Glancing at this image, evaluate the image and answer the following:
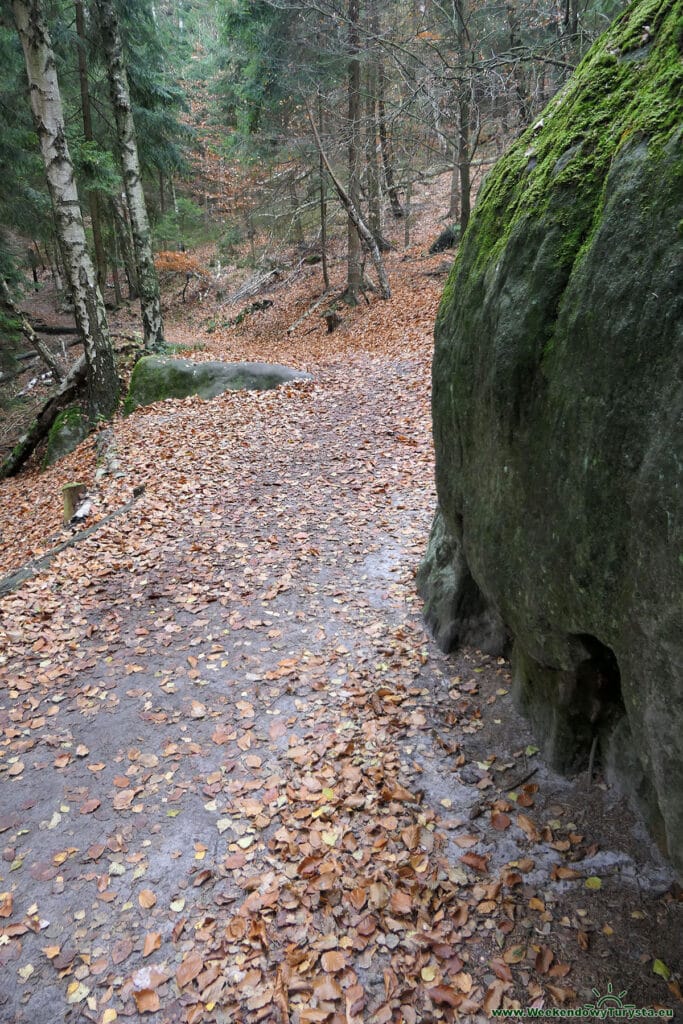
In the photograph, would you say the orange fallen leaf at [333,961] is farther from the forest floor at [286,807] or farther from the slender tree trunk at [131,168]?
the slender tree trunk at [131,168]

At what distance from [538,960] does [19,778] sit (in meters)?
3.73

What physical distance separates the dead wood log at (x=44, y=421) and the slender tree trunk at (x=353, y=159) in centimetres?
855

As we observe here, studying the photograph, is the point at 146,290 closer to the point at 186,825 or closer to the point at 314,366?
the point at 314,366

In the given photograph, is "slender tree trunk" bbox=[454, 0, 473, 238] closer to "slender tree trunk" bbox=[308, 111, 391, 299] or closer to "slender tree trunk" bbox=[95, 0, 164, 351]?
"slender tree trunk" bbox=[308, 111, 391, 299]

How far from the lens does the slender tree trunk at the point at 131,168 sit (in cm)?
1233

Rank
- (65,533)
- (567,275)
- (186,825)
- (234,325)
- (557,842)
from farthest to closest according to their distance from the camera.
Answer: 1. (234,325)
2. (65,533)
3. (186,825)
4. (557,842)
5. (567,275)

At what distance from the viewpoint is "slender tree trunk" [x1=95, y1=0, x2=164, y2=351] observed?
1233 cm

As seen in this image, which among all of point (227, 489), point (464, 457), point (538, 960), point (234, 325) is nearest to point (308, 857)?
point (538, 960)

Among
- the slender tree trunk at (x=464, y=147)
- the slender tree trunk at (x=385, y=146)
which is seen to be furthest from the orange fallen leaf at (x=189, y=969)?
the slender tree trunk at (x=385, y=146)

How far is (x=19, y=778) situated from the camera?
439cm

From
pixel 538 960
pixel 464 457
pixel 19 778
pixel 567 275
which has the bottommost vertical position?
pixel 19 778

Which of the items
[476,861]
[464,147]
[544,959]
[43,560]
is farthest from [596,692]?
[464,147]

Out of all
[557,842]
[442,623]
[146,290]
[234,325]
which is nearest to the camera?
[557,842]

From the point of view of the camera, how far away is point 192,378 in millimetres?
12312
